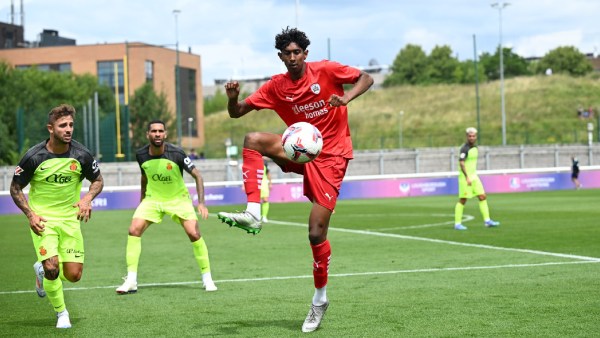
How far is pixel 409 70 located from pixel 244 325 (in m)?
120

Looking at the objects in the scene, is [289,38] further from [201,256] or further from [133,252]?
[133,252]

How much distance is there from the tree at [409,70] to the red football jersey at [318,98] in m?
115

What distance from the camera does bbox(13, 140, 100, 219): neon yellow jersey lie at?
970cm

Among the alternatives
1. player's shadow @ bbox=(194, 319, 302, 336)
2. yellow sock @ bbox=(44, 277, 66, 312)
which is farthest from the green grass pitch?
yellow sock @ bbox=(44, 277, 66, 312)

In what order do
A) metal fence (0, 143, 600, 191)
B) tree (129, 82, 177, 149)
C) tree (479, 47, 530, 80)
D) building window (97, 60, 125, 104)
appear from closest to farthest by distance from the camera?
metal fence (0, 143, 600, 191) < tree (129, 82, 177, 149) < building window (97, 60, 125, 104) < tree (479, 47, 530, 80)

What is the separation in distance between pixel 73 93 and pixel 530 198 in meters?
58.1

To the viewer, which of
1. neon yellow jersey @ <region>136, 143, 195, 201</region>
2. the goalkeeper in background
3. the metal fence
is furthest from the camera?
the metal fence

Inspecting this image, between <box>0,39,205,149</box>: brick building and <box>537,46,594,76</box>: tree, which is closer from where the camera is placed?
<box>0,39,205,149</box>: brick building

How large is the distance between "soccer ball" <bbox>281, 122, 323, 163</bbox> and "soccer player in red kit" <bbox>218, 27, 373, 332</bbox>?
0.89 ft

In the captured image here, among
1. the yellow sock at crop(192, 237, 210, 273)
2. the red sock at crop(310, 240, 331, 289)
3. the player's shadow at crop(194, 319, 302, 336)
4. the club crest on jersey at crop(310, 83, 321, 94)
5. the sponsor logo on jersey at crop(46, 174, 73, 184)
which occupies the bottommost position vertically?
the player's shadow at crop(194, 319, 302, 336)

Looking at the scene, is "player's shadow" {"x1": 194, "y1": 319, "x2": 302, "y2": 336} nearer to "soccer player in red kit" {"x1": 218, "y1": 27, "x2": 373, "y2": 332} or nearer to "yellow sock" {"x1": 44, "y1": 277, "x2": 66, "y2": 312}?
"soccer player in red kit" {"x1": 218, "y1": 27, "x2": 373, "y2": 332}

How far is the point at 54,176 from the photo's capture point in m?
9.80

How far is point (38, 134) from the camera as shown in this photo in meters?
50.3

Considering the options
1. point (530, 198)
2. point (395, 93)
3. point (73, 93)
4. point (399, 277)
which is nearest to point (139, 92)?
point (73, 93)
